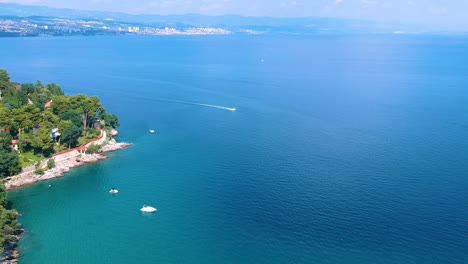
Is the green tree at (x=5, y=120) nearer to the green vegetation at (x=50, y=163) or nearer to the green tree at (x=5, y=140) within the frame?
the green tree at (x=5, y=140)

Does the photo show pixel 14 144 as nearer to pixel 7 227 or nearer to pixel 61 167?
pixel 61 167

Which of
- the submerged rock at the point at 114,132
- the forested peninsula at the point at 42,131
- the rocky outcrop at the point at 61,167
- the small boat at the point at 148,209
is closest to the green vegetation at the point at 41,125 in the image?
the forested peninsula at the point at 42,131

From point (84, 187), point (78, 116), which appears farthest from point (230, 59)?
point (84, 187)

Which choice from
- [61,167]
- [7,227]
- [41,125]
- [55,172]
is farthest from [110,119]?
[7,227]

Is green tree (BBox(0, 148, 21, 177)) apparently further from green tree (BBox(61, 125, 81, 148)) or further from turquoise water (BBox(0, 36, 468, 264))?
green tree (BBox(61, 125, 81, 148))

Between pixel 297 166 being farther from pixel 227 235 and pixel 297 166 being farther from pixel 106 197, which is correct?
pixel 106 197

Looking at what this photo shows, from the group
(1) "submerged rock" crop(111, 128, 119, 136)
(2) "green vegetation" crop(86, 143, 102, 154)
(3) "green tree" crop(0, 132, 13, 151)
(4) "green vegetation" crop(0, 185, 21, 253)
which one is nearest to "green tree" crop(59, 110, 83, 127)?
(1) "submerged rock" crop(111, 128, 119, 136)

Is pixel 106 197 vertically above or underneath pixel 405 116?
underneath
